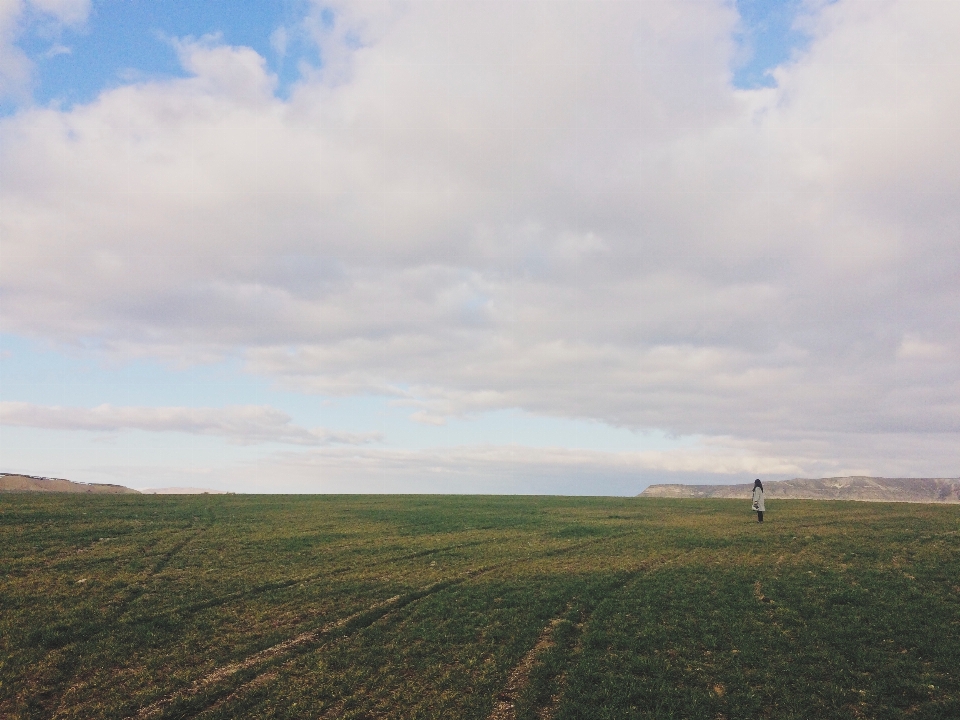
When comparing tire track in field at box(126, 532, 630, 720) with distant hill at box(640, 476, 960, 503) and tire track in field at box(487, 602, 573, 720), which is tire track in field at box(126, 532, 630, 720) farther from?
distant hill at box(640, 476, 960, 503)

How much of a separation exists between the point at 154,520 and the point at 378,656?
3584 cm

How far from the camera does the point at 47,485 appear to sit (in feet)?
269

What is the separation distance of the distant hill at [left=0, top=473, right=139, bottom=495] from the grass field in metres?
50.8

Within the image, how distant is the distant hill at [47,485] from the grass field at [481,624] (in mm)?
50782

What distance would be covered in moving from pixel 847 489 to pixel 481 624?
8361 inches

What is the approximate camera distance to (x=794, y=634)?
64.6 ft

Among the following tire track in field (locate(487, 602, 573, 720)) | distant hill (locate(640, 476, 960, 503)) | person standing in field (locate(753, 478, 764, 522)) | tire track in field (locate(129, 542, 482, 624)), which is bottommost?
distant hill (locate(640, 476, 960, 503))

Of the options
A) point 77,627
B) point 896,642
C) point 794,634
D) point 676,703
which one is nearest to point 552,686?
point 676,703

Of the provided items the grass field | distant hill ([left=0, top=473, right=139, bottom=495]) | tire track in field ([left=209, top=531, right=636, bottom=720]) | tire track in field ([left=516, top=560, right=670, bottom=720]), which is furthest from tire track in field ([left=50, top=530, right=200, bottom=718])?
distant hill ([left=0, top=473, right=139, bottom=495])

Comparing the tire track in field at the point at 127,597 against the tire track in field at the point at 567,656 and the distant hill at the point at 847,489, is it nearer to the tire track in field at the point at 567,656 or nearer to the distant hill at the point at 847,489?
the tire track in field at the point at 567,656

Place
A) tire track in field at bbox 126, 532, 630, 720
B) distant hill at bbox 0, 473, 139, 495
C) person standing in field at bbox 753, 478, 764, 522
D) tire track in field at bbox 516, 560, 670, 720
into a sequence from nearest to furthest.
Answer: tire track in field at bbox 516, 560, 670, 720 → tire track in field at bbox 126, 532, 630, 720 → person standing in field at bbox 753, 478, 764, 522 → distant hill at bbox 0, 473, 139, 495

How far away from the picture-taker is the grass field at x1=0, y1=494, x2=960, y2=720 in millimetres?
15781

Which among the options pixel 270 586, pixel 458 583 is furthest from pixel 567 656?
pixel 270 586

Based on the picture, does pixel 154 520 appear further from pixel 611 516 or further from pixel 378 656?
pixel 611 516
